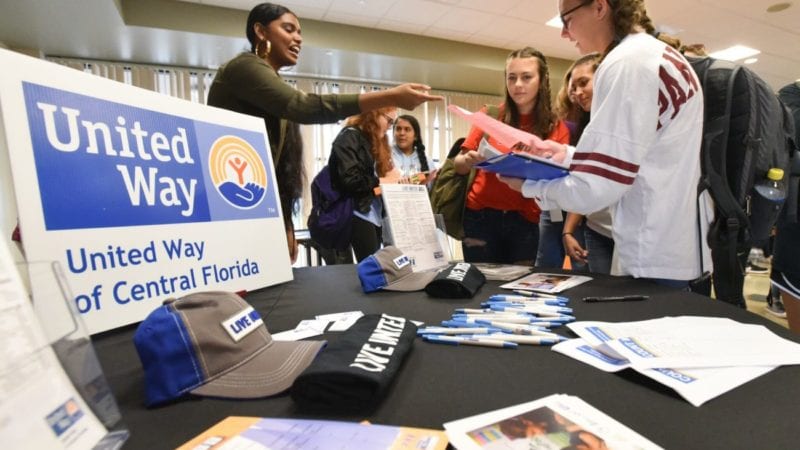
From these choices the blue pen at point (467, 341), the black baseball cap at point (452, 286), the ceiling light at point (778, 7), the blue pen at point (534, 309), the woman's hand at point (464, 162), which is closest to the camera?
the blue pen at point (467, 341)

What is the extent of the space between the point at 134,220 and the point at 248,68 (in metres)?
0.61

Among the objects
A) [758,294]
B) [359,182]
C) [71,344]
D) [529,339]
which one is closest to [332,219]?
[359,182]

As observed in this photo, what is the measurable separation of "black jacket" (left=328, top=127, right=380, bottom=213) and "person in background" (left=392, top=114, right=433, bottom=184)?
0.69m

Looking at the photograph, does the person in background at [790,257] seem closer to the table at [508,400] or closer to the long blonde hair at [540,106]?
the long blonde hair at [540,106]

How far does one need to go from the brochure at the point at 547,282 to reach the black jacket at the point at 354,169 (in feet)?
3.31

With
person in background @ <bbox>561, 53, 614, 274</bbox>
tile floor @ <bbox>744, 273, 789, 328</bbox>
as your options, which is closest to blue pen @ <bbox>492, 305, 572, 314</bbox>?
person in background @ <bbox>561, 53, 614, 274</bbox>

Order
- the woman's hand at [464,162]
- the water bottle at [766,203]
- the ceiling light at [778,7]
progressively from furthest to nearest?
1. the ceiling light at [778,7]
2. the woman's hand at [464,162]
3. the water bottle at [766,203]

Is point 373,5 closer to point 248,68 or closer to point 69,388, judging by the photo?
point 248,68

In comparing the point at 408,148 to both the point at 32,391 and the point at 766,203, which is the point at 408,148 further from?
the point at 32,391

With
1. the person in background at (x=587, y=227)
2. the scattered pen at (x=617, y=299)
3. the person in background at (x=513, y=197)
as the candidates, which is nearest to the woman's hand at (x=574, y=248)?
the person in background at (x=587, y=227)

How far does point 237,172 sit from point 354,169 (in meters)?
0.94

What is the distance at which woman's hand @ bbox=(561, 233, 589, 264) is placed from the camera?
1.53m

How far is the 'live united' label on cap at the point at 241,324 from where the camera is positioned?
0.51 metres

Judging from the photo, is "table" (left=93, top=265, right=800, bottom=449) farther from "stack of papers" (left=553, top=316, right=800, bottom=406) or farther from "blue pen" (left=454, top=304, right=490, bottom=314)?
"blue pen" (left=454, top=304, right=490, bottom=314)
